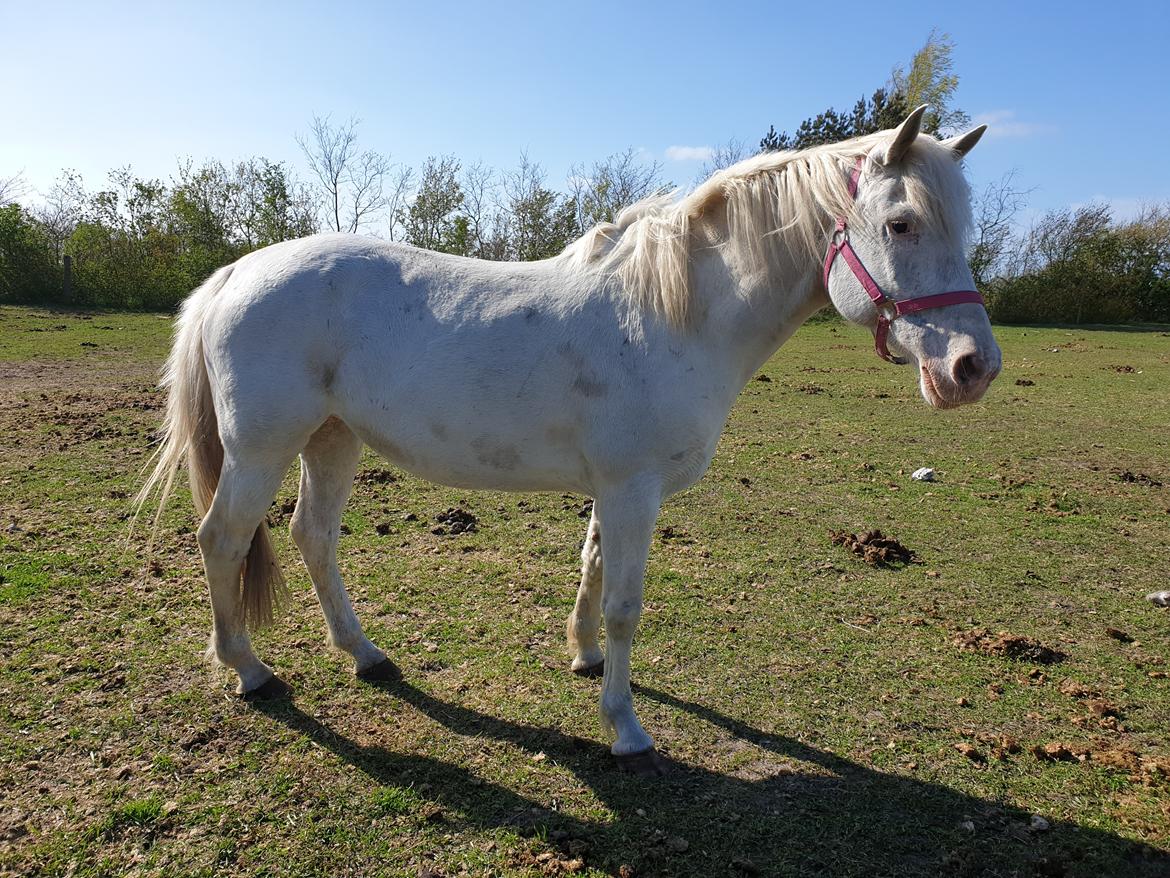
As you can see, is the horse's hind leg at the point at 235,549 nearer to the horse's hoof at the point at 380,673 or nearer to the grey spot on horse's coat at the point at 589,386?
the horse's hoof at the point at 380,673

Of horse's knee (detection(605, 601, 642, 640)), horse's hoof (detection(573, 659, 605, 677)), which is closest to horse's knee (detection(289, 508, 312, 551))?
horse's hoof (detection(573, 659, 605, 677))

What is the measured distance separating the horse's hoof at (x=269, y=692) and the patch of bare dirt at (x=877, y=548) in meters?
3.69

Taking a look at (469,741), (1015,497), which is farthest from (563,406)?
(1015,497)

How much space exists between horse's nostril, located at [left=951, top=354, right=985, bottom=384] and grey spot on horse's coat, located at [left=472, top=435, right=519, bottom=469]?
1.59m

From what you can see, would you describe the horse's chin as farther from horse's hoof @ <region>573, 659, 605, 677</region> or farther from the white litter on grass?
horse's hoof @ <region>573, 659, 605, 677</region>

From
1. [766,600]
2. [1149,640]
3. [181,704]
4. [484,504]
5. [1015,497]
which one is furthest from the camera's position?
[1015,497]

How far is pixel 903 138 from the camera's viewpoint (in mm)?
2297

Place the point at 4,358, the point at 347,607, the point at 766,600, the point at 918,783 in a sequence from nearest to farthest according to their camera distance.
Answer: the point at 918,783 → the point at 347,607 → the point at 766,600 → the point at 4,358

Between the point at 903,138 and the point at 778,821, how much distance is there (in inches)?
93.8

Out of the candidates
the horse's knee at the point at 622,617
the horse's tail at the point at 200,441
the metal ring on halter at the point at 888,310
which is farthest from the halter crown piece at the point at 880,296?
the horse's tail at the point at 200,441

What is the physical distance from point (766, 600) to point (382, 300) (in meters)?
2.81

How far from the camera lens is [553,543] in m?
5.05

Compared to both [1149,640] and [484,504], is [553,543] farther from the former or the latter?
[1149,640]

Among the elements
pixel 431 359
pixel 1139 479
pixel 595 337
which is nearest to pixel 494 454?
pixel 431 359
